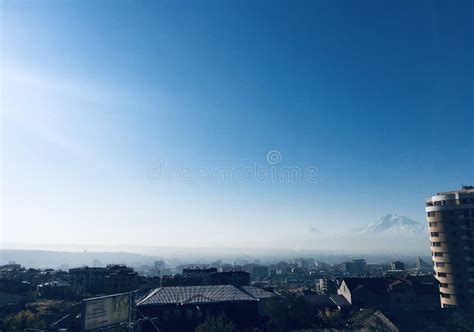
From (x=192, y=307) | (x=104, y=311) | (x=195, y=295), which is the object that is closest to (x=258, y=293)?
(x=195, y=295)

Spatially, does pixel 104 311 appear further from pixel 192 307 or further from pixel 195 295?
pixel 195 295

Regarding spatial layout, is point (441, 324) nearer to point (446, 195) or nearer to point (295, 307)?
point (295, 307)

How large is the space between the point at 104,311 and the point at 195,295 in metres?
17.8

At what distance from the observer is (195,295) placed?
147 feet

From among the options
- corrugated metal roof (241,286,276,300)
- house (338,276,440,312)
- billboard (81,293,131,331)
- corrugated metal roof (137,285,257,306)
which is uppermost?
billboard (81,293,131,331)

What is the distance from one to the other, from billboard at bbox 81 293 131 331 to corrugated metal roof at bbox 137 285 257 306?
11872 mm

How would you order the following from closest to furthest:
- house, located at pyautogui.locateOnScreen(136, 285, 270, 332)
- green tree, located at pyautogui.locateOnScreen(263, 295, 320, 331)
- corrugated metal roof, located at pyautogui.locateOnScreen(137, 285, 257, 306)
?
1. house, located at pyautogui.locateOnScreen(136, 285, 270, 332)
2. corrugated metal roof, located at pyautogui.locateOnScreen(137, 285, 257, 306)
3. green tree, located at pyautogui.locateOnScreen(263, 295, 320, 331)

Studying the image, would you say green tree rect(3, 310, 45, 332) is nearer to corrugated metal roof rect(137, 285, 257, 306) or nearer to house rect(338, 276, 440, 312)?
corrugated metal roof rect(137, 285, 257, 306)

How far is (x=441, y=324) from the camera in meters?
48.2

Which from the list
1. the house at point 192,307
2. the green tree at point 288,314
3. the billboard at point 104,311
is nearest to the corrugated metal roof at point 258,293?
the green tree at point 288,314

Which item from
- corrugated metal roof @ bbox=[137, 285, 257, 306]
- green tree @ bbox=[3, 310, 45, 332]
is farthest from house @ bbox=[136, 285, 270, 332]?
green tree @ bbox=[3, 310, 45, 332]

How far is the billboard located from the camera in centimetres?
2710

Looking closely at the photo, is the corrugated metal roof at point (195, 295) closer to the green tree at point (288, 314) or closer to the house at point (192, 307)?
the house at point (192, 307)

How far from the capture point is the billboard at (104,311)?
2710cm
